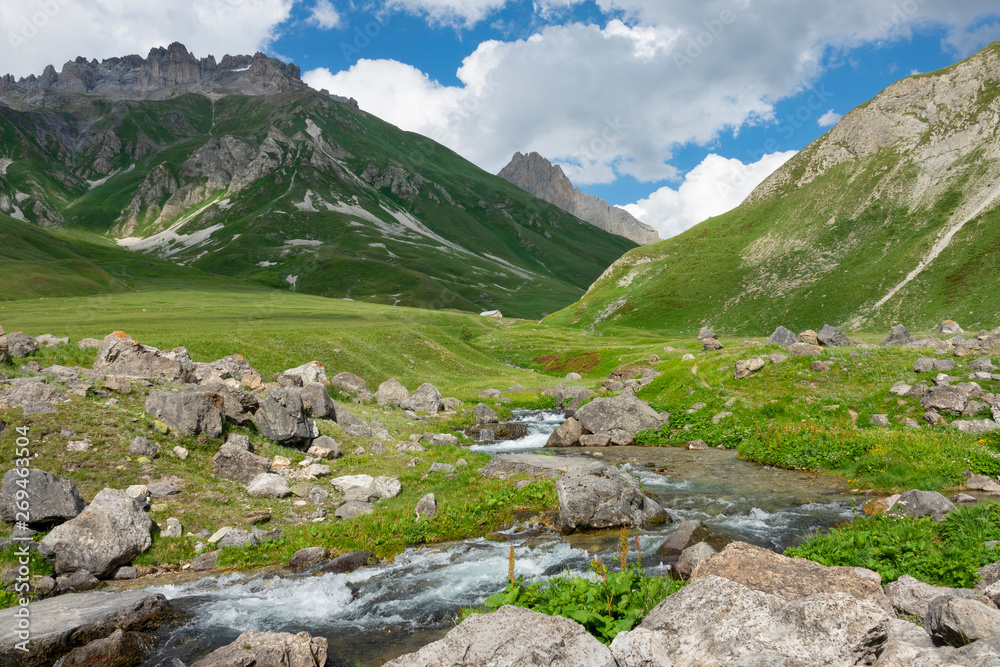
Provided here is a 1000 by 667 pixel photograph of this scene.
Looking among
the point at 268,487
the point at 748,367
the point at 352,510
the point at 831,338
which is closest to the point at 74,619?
the point at 352,510

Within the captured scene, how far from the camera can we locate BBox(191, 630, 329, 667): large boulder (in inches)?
421

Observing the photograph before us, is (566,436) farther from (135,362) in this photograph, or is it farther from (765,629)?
(765,629)

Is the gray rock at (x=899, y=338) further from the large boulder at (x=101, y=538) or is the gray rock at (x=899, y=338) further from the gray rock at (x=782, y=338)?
the large boulder at (x=101, y=538)

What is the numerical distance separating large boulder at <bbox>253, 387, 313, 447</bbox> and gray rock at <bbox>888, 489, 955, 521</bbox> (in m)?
27.3

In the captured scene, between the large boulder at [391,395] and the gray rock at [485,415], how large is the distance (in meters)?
7.53

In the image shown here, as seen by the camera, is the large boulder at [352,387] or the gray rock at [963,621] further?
the large boulder at [352,387]

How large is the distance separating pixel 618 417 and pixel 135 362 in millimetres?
34724

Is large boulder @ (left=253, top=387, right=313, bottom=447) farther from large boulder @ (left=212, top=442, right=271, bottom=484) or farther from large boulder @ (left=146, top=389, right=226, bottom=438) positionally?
large boulder @ (left=212, top=442, right=271, bottom=484)

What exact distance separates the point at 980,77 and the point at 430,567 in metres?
216

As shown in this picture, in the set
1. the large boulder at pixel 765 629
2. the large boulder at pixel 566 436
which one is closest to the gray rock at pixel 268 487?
the large boulder at pixel 765 629

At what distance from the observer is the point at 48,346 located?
38406 millimetres

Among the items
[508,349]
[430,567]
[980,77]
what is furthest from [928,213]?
[430,567]

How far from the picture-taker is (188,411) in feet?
82.4

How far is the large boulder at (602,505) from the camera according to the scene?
66.1 feet
